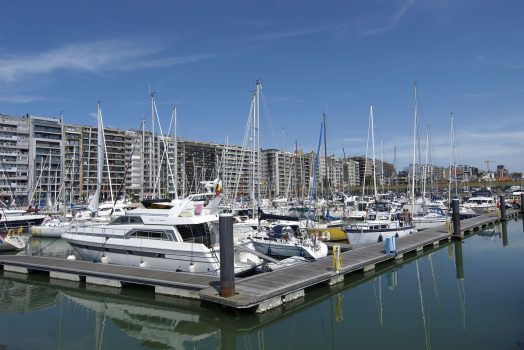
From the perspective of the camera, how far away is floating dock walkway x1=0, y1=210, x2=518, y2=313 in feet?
49.3

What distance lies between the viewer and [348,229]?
102ft

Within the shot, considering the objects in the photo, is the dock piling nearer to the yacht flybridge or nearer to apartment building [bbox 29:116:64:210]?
the yacht flybridge

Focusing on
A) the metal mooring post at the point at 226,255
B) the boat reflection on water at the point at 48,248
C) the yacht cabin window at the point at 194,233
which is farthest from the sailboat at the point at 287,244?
the boat reflection on water at the point at 48,248

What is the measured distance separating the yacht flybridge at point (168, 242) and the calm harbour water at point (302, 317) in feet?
7.00

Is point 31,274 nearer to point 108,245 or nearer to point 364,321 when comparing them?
point 108,245

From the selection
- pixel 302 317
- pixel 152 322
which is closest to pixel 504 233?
pixel 302 317

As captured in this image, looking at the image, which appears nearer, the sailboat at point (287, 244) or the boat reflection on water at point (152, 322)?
Answer: the boat reflection on water at point (152, 322)

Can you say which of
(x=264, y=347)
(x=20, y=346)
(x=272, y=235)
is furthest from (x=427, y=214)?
(x=20, y=346)

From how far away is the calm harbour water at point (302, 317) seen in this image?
42.7 feet

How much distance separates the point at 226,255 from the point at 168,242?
242 inches

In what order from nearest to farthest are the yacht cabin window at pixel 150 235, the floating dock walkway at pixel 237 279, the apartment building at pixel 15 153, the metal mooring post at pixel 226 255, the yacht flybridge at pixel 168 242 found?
the metal mooring post at pixel 226 255 < the floating dock walkway at pixel 237 279 < the yacht flybridge at pixel 168 242 < the yacht cabin window at pixel 150 235 < the apartment building at pixel 15 153

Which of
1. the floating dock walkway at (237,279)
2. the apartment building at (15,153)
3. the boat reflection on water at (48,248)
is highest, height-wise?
the apartment building at (15,153)

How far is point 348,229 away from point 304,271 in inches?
514

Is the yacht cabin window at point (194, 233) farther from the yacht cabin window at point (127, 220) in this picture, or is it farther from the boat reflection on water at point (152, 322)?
the boat reflection on water at point (152, 322)
